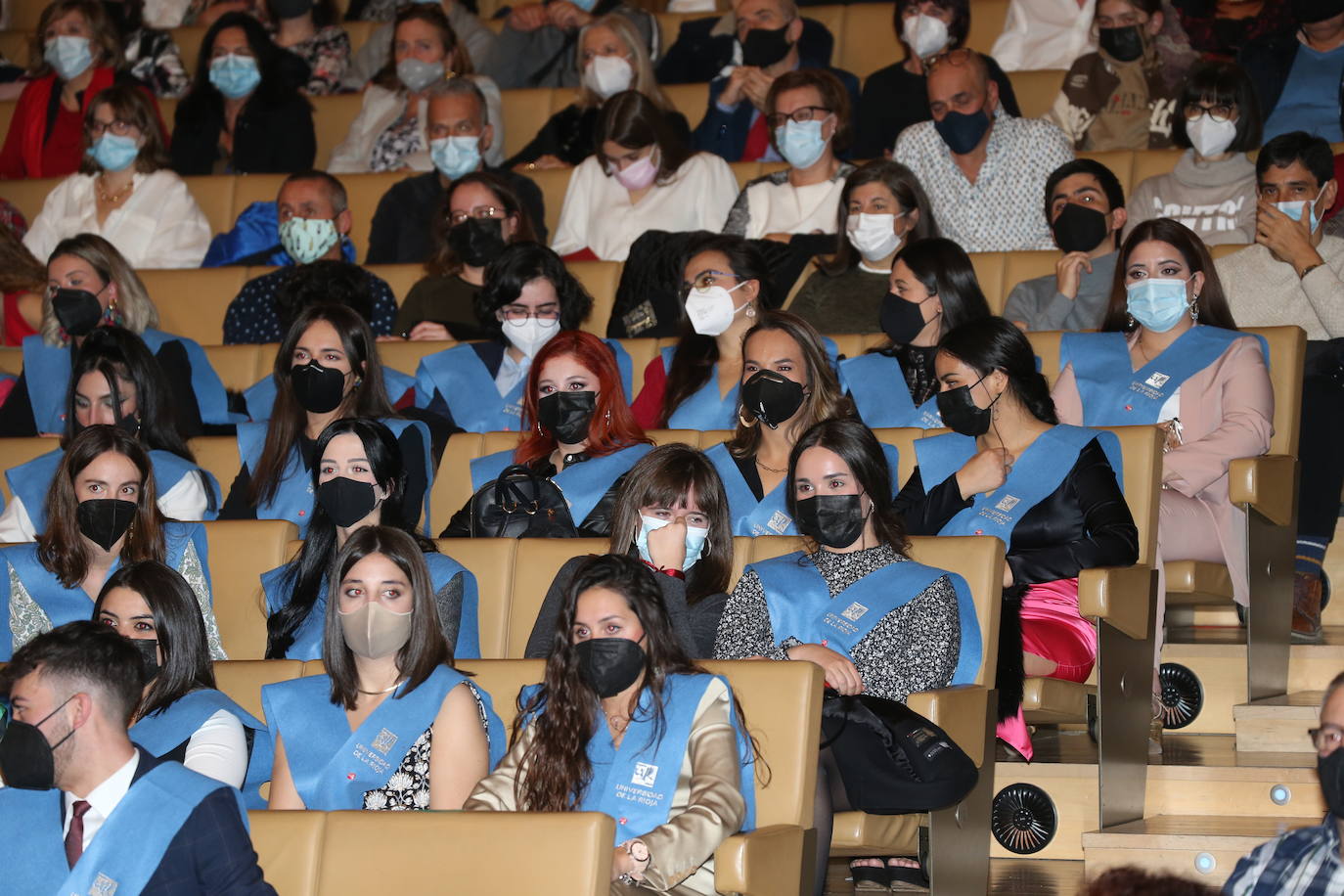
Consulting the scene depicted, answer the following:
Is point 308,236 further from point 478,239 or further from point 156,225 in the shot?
point 156,225

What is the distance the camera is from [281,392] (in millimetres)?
4680

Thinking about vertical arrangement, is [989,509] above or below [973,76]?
below

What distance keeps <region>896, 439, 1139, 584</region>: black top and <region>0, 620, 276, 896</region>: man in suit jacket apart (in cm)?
191

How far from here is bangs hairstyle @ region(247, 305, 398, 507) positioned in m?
4.65

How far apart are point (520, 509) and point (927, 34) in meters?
2.67

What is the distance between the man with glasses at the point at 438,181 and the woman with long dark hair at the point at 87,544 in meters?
2.14

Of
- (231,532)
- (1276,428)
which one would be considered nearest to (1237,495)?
(1276,428)

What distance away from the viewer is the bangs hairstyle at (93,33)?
7016mm

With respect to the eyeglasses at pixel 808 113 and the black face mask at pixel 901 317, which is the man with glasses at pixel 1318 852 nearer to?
the black face mask at pixel 901 317

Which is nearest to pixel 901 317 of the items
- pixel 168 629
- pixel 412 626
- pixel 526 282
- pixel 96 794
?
pixel 526 282

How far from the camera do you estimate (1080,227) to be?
16.7 ft

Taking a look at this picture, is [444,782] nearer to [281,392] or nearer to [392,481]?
[392,481]

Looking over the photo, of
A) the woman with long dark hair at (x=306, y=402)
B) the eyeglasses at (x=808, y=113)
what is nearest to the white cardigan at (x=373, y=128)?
the eyeglasses at (x=808, y=113)

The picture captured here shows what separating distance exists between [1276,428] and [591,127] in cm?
285
